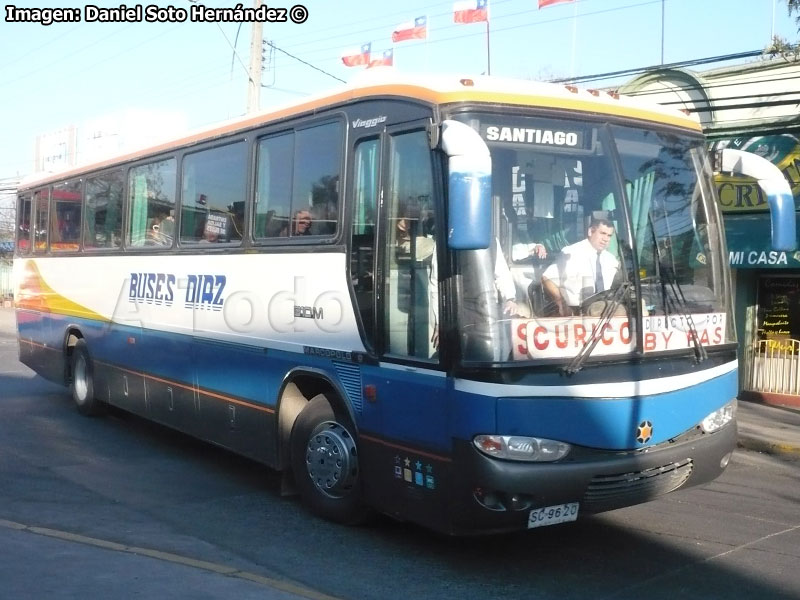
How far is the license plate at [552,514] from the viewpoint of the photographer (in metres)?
6.05

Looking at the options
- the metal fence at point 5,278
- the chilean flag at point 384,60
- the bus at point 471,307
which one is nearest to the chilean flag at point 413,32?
the chilean flag at point 384,60

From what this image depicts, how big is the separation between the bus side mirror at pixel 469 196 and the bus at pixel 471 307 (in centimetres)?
1

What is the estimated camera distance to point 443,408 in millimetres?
6180

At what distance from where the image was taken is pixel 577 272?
20.4 feet

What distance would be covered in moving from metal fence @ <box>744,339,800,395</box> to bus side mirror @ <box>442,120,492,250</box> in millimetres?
10729

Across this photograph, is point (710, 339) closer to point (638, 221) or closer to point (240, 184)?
point (638, 221)

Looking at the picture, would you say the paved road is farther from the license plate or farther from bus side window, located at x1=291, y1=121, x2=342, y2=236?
bus side window, located at x1=291, y1=121, x2=342, y2=236

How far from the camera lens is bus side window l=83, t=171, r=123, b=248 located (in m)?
11.7

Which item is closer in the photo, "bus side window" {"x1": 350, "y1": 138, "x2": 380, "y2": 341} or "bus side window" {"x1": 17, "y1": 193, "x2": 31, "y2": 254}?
"bus side window" {"x1": 350, "y1": 138, "x2": 380, "y2": 341}

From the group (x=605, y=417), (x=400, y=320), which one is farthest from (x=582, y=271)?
(x=400, y=320)

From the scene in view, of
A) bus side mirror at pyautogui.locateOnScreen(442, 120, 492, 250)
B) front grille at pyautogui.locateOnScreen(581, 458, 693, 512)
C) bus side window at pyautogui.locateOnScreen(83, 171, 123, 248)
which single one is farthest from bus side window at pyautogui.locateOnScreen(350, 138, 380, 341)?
bus side window at pyautogui.locateOnScreen(83, 171, 123, 248)

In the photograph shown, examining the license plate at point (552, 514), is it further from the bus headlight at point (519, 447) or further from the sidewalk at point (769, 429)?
the sidewalk at point (769, 429)

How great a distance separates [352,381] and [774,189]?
3.50 meters

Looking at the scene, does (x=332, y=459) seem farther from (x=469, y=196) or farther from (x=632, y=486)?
(x=469, y=196)
